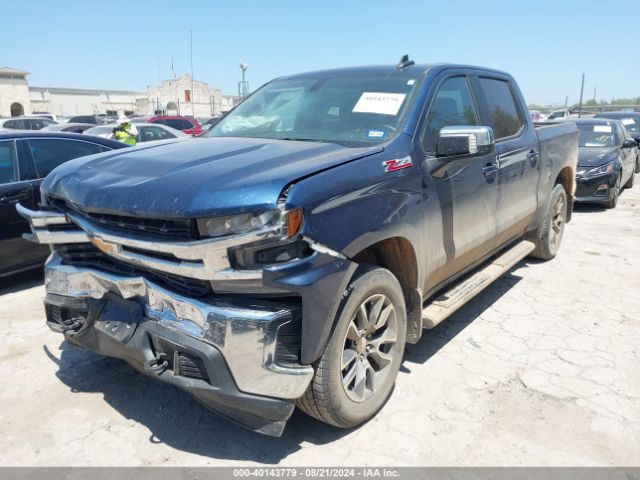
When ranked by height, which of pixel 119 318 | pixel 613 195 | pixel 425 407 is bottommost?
pixel 425 407

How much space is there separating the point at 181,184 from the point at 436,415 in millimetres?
1957

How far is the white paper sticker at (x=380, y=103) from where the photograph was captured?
329cm

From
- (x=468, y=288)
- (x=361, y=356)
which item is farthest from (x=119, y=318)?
(x=468, y=288)

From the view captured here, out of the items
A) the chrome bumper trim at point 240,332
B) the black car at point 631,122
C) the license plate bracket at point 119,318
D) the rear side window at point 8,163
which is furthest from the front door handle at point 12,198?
the black car at point 631,122

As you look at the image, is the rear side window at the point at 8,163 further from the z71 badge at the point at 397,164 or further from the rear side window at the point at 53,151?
the z71 badge at the point at 397,164

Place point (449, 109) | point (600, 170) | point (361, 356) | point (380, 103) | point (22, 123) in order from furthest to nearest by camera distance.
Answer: point (22, 123), point (600, 170), point (449, 109), point (380, 103), point (361, 356)

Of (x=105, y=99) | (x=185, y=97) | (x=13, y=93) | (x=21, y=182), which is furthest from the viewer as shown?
(x=105, y=99)

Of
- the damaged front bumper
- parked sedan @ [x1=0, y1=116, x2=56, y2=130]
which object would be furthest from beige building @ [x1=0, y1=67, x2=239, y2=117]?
the damaged front bumper

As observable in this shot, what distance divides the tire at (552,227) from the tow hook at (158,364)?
4.48 meters

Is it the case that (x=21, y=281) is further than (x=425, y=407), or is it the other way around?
(x=21, y=281)

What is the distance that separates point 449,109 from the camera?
3.66m

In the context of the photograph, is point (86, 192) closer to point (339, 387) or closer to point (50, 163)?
point (339, 387)

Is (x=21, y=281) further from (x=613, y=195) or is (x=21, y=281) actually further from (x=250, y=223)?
(x=613, y=195)

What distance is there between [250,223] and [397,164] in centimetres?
109
